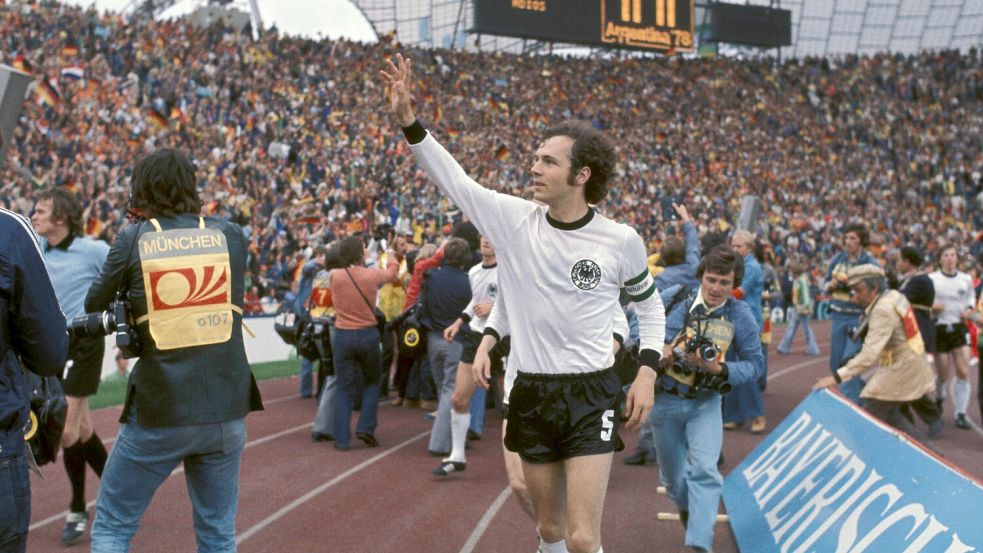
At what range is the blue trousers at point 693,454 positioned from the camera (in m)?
5.32

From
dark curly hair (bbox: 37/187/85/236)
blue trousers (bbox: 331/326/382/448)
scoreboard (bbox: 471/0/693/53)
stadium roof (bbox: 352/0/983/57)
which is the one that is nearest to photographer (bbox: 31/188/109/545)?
dark curly hair (bbox: 37/187/85/236)

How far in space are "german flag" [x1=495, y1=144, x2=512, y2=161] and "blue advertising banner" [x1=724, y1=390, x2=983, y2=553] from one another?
993 inches

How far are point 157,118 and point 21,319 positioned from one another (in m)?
21.9

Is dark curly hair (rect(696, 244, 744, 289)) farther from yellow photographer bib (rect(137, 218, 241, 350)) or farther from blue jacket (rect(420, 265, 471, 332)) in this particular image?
blue jacket (rect(420, 265, 471, 332))

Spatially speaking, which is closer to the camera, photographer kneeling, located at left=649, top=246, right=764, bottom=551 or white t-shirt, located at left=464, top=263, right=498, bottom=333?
photographer kneeling, located at left=649, top=246, right=764, bottom=551

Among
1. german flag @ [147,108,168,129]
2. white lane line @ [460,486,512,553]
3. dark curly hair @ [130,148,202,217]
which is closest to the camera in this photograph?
dark curly hair @ [130,148,202,217]

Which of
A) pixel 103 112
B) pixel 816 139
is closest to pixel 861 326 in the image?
pixel 103 112

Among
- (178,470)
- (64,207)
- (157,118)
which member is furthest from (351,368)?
(157,118)

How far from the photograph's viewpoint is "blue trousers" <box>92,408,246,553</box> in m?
3.60

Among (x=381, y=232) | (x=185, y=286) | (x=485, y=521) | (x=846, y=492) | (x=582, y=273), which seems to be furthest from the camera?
(x=381, y=232)

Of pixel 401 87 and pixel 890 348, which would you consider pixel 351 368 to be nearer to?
pixel 890 348

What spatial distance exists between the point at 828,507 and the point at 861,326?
3.70 meters

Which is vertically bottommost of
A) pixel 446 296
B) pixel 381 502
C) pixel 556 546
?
pixel 381 502

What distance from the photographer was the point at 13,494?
9.41 feet
